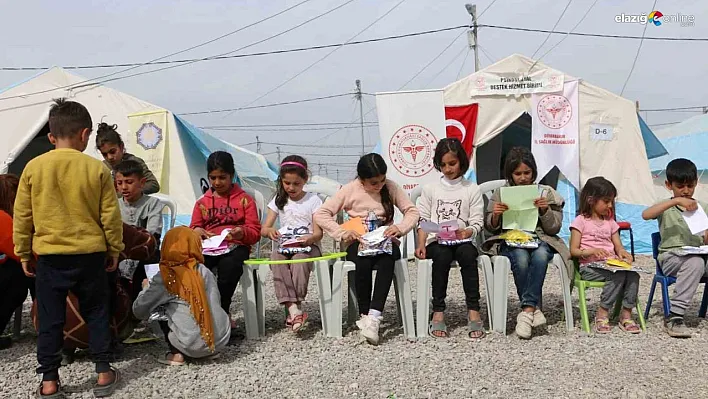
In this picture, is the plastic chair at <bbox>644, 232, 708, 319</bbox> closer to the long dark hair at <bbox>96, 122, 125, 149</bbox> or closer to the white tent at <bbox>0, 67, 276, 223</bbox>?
the long dark hair at <bbox>96, 122, 125, 149</bbox>

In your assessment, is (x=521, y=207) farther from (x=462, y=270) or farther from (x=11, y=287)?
(x=11, y=287)

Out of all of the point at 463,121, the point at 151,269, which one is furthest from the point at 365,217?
the point at 463,121

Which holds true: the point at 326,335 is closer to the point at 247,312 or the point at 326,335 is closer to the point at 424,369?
the point at 247,312

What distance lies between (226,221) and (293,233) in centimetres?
37

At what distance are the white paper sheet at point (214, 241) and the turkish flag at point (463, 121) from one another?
4.41 m

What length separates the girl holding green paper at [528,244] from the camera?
3127 mm

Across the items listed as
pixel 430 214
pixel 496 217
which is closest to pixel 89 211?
pixel 430 214

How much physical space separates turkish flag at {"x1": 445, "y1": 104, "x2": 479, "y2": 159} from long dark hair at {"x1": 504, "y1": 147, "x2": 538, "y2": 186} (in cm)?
364

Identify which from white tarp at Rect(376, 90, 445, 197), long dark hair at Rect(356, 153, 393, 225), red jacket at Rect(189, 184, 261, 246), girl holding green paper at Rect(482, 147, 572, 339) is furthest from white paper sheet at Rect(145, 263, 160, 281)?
white tarp at Rect(376, 90, 445, 197)

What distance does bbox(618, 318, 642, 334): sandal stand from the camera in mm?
3146

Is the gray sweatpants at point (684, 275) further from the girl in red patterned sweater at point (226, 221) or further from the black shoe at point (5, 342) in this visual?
the black shoe at point (5, 342)

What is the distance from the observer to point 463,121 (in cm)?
703

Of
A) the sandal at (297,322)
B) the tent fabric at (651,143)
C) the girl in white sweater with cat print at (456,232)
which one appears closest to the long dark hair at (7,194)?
the sandal at (297,322)

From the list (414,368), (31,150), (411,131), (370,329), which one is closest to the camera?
(414,368)
